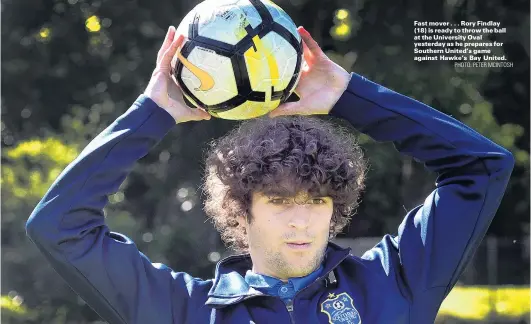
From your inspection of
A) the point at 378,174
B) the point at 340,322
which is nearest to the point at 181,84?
the point at 340,322

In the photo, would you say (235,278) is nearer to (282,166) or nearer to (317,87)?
(282,166)

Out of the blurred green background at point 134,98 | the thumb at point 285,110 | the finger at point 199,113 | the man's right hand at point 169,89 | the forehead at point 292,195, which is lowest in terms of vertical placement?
the blurred green background at point 134,98

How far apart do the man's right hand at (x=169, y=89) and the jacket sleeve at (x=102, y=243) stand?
11cm

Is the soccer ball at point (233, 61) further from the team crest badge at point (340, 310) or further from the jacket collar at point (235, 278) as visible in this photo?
the team crest badge at point (340, 310)

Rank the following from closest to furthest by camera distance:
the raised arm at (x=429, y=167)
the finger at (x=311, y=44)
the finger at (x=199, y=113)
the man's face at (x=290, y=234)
A: the man's face at (x=290, y=234) → the raised arm at (x=429, y=167) → the finger at (x=199, y=113) → the finger at (x=311, y=44)

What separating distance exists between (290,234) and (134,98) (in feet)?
19.0

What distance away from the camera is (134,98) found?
28.2 ft

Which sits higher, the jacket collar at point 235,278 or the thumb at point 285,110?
the thumb at point 285,110

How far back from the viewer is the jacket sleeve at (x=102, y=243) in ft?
9.90

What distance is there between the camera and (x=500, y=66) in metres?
9.71

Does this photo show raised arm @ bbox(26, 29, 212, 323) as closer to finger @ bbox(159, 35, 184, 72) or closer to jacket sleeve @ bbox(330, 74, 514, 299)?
finger @ bbox(159, 35, 184, 72)

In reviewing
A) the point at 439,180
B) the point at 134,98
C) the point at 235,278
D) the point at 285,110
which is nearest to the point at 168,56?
the point at 285,110

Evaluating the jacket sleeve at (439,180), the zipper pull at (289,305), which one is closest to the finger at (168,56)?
the jacket sleeve at (439,180)

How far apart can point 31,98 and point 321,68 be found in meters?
6.15
